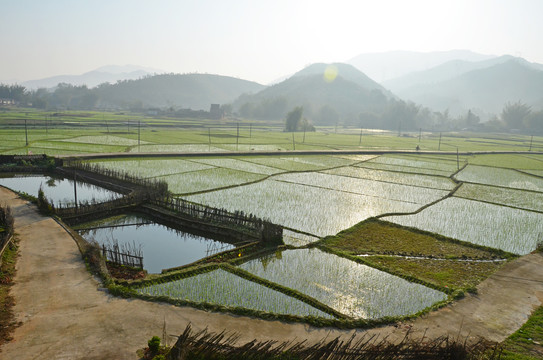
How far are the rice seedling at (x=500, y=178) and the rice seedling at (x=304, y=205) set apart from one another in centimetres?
1378

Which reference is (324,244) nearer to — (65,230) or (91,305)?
(91,305)

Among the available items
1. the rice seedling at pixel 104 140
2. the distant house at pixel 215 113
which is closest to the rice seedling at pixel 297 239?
the rice seedling at pixel 104 140

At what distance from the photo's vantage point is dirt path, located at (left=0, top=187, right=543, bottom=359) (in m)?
8.59

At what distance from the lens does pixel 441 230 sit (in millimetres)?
19219

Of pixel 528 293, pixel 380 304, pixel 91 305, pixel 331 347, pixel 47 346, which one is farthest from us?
pixel 528 293

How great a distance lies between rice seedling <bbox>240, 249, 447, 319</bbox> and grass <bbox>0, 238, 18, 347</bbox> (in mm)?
7171

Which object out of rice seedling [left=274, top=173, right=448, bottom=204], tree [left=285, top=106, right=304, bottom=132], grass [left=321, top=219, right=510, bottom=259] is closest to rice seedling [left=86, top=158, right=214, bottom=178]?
rice seedling [left=274, top=173, right=448, bottom=204]

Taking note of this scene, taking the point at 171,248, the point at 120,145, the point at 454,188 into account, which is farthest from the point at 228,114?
the point at 171,248

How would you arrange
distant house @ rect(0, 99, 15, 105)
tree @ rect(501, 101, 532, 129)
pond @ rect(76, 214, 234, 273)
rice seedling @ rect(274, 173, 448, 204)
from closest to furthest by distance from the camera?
1. pond @ rect(76, 214, 234, 273)
2. rice seedling @ rect(274, 173, 448, 204)
3. distant house @ rect(0, 99, 15, 105)
4. tree @ rect(501, 101, 532, 129)

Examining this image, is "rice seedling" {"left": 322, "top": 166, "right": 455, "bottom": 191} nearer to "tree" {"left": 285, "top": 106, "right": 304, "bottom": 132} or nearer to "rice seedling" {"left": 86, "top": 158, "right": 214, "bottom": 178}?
"rice seedling" {"left": 86, "top": 158, "right": 214, "bottom": 178}

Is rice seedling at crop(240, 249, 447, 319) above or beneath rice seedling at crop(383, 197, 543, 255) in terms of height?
beneath

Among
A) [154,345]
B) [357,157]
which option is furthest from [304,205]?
[357,157]

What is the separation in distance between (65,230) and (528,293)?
17332 mm

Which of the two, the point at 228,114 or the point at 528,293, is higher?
the point at 228,114
